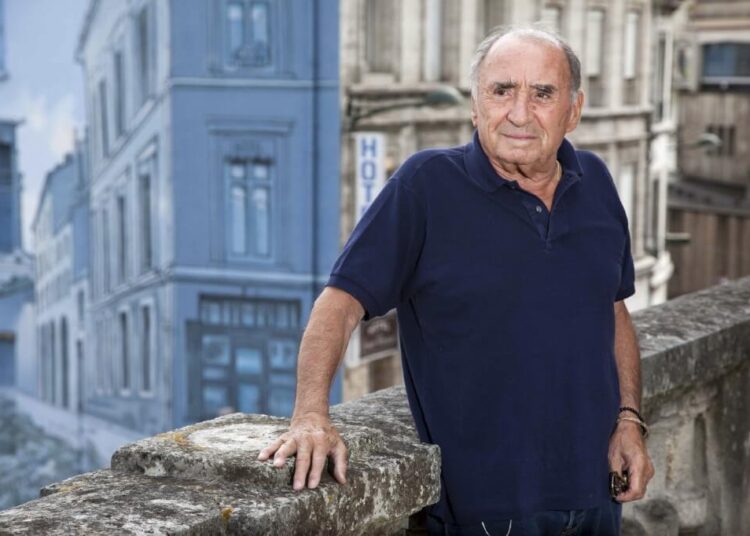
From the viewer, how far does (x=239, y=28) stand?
52.2 ft

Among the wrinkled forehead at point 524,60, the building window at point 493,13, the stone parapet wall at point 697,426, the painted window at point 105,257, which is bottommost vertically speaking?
the painted window at point 105,257

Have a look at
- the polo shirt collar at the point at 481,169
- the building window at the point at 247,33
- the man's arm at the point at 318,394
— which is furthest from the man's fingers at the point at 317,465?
the building window at the point at 247,33

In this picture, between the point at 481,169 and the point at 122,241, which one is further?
the point at 122,241

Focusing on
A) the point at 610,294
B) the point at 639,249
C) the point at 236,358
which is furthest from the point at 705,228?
the point at 610,294

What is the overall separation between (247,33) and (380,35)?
1.76 m

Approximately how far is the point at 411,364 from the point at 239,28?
13430 mm

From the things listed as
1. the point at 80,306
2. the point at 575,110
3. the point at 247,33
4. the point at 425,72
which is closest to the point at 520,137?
the point at 575,110

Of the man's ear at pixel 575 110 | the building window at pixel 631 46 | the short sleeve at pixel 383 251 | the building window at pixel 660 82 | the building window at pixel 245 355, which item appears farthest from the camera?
the building window at pixel 660 82

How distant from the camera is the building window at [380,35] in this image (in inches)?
659

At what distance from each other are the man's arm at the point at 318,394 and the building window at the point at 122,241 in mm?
14747

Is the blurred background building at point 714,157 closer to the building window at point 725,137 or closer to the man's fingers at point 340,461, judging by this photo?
the building window at point 725,137

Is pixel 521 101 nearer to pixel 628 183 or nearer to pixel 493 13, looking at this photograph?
pixel 493 13

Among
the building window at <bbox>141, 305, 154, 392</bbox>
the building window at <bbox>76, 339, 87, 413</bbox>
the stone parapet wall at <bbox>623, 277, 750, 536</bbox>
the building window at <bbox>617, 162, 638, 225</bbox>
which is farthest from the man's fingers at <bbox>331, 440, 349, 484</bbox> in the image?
the building window at <bbox>617, 162, 638, 225</bbox>

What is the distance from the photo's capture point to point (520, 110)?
9.52 feet
